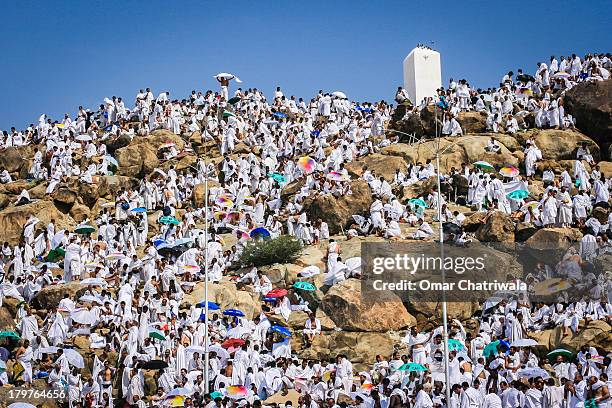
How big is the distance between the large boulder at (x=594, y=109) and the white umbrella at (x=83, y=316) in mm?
24030

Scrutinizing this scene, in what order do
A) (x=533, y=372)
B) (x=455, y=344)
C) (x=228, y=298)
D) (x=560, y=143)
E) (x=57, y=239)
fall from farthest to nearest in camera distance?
(x=560, y=143), (x=57, y=239), (x=228, y=298), (x=455, y=344), (x=533, y=372)

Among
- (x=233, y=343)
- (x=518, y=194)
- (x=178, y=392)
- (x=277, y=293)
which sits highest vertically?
(x=518, y=194)

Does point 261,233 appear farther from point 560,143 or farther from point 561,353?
point 560,143

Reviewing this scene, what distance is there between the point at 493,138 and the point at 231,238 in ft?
42.6

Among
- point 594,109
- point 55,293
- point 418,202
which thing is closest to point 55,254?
point 55,293

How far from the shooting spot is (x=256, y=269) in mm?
31344

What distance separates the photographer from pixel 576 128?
133ft

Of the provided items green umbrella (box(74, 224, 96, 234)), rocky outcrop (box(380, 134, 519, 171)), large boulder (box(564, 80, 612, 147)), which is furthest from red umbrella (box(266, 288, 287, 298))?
large boulder (box(564, 80, 612, 147))

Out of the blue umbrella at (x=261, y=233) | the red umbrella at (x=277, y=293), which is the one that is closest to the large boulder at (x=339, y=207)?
the blue umbrella at (x=261, y=233)

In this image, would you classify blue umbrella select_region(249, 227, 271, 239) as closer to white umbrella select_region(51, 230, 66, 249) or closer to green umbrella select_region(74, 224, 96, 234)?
green umbrella select_region(74, 224, 96, 234)

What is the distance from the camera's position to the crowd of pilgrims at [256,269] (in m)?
23.4

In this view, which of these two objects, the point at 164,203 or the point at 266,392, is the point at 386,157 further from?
the point at 266,392

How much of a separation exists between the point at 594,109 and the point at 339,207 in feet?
43.9

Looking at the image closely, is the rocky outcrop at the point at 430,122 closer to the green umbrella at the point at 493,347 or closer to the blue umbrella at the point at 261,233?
the blue umbrella at the point at 261,233
